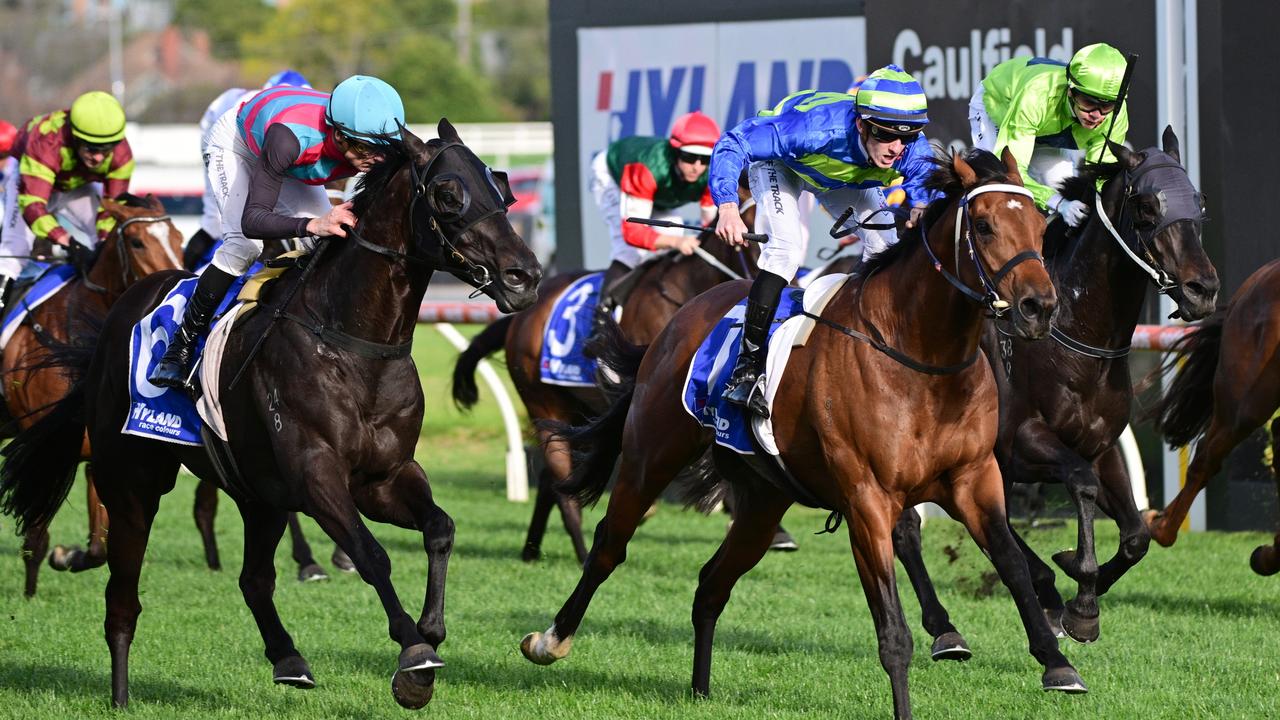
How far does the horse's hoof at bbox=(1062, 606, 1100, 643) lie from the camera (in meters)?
5.77

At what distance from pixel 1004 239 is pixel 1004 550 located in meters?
0.90

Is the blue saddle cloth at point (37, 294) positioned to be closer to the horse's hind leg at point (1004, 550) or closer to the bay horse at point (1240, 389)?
the horse's hind leg at point (1004, 550)

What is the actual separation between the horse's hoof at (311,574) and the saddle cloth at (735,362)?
3.31 metres

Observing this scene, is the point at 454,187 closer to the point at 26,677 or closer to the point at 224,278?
the point at 224,278

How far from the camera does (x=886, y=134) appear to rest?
5.48 m

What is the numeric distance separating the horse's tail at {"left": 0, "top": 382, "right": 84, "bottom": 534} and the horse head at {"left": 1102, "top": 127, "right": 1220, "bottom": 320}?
146 inches

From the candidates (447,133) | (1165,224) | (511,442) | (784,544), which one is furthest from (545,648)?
(511,442)

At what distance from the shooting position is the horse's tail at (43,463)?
6137 millimetres

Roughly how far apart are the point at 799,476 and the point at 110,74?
174 ft

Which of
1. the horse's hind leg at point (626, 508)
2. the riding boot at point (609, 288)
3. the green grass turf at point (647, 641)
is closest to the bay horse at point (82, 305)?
the green grass turf at point (647, 641)

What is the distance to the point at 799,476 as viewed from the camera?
5309 mm

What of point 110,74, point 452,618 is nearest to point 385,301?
point 452,618

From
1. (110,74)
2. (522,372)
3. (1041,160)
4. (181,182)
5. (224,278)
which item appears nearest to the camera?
(224,278)

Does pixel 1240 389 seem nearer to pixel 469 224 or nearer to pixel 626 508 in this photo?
pixel 626 508
